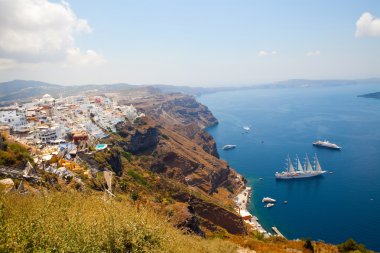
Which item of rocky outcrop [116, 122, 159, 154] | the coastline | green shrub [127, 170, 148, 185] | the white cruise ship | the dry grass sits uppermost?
the dry grass

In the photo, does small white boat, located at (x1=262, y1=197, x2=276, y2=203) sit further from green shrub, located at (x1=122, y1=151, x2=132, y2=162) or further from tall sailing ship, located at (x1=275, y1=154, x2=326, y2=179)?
green shrub, located at (x1=122, y1=151, x2=132, y2=162)

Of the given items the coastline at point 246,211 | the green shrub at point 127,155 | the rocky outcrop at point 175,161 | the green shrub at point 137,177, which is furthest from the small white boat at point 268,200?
the green shrub at point 137,177

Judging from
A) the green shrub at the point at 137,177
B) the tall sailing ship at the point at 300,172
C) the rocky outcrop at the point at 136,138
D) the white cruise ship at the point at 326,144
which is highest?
the rocky outcrop at the point at 136,138

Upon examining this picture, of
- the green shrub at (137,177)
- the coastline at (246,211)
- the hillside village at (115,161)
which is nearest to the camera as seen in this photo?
the hillside village at (115,161)

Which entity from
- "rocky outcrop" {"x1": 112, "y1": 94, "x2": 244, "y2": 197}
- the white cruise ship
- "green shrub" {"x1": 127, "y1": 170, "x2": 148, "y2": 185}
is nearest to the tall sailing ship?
"rocky outcrop" {"x1": 112, "y1": 94, "x2": 244, "y2": 197}

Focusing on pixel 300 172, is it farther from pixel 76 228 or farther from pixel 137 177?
pixel 76 228

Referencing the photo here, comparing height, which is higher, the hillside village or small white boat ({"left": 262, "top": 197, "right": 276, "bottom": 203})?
the hillside village

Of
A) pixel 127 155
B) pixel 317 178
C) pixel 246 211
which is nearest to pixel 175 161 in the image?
pixel 127 155

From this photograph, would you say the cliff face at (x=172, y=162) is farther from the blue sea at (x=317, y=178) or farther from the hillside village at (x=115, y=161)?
the blue sea at (x=317, y=178)
